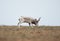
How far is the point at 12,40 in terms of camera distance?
10.3 m

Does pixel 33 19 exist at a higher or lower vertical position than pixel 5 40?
higher

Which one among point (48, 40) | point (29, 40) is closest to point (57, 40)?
point (48, 40)

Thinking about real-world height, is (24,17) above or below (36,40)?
above

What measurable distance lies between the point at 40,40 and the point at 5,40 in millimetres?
1939

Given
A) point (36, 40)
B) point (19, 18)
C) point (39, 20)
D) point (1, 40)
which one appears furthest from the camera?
point (39, 20)

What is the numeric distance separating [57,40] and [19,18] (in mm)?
17600

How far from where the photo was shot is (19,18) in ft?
92.7

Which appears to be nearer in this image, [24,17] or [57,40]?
[57,40]

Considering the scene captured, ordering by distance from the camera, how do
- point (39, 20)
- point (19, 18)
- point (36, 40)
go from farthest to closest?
point (39, 20)
point (19, 18)
point (36, 40)

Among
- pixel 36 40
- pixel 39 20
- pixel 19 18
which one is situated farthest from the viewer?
pixel 39 20

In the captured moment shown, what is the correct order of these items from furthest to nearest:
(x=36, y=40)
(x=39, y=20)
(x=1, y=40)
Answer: (x=39, y=20)
(x=36, y=40)
(x=1, y=40)

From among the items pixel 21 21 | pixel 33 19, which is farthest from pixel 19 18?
pixel 33 19

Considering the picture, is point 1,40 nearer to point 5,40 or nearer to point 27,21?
point 5,40

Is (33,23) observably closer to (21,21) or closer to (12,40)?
(21,21)
